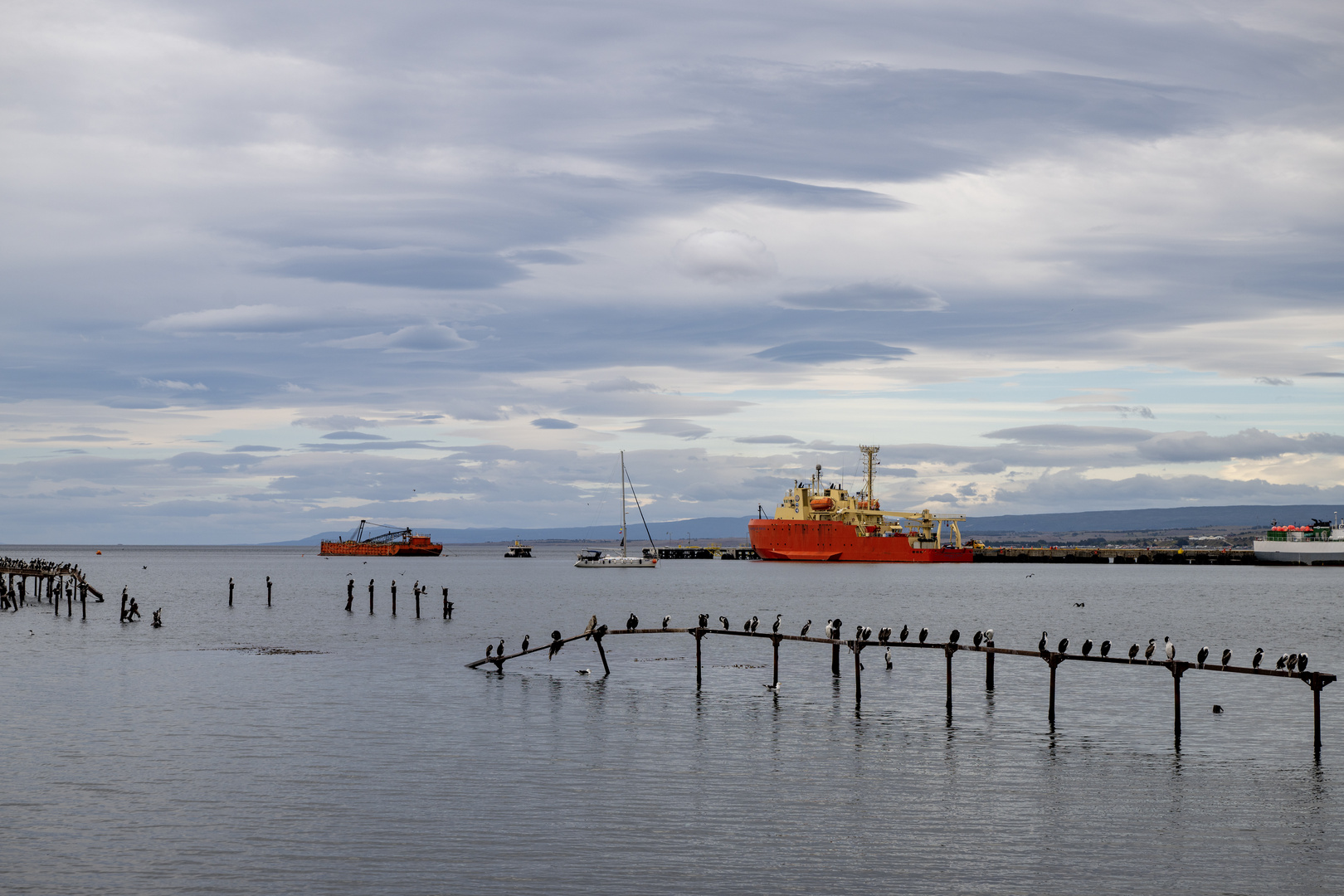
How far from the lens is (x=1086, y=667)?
5134cm

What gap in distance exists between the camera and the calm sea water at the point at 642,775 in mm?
19922

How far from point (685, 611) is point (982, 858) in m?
70.2

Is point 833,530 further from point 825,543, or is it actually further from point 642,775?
point 642,775

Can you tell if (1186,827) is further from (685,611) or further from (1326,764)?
(685,611)

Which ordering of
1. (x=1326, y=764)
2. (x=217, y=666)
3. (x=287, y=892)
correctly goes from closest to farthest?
(x=287, y=892) < (x=1326, y=764) < (x=217, y=666)

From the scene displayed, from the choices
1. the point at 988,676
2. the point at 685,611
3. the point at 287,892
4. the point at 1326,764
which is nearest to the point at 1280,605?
the point at 685,611

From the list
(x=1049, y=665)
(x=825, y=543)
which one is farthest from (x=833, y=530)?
(x=1049, y=665)

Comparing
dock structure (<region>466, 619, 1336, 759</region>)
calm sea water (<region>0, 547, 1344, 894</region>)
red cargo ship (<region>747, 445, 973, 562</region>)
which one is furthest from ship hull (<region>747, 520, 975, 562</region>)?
dock structure (<region>466, 619, 1336, 759</region>)

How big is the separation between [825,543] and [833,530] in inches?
115

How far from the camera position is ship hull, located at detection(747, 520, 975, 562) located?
176m

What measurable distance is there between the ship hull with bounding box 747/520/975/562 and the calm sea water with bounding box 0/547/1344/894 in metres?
115

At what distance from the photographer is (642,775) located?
27.4 m

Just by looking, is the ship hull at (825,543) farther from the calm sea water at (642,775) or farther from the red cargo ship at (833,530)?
the calm sea water at (642,775)

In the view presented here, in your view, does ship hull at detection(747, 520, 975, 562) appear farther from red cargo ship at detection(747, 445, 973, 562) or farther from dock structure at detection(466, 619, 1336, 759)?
dock structure at detection(466, 619, 1336, 759)
